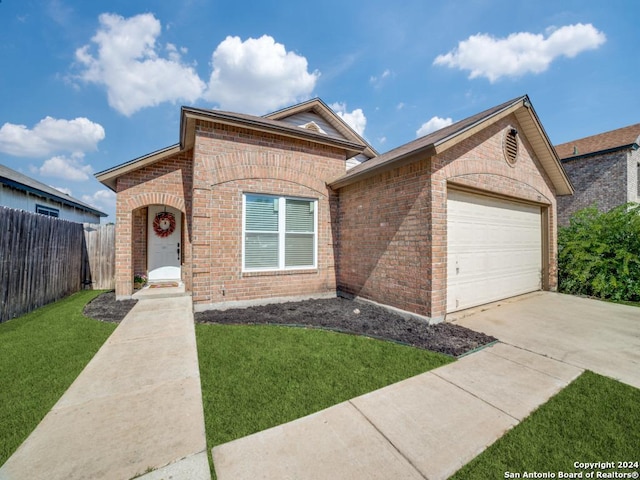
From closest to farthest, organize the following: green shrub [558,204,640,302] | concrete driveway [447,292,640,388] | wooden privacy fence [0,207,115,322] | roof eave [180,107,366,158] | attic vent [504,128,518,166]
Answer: concrete driveway [447,292,640,388], wooden privacy fence [0,207,115,322], roof eave [180,107,366,158], attic vent [504,128,518,166], green shrub [558,204,640,302]

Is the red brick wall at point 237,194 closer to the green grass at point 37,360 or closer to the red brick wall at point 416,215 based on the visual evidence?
the red brick wall at point 416,215

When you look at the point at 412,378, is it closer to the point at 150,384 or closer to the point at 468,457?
the point at 468,457

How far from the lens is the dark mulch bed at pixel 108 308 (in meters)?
5.85

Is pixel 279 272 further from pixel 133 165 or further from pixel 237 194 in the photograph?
pixel 133 165

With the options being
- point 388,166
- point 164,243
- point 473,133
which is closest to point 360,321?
point 388,166

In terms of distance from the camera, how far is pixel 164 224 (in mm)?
8984

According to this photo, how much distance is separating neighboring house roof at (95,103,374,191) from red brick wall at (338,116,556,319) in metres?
1.54

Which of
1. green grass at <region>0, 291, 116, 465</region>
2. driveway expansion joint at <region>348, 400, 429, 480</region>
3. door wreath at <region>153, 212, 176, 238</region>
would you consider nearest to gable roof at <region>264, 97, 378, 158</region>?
door wreath at <region>153, 212, 176, 238</region>

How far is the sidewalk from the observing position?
1968 millimetres

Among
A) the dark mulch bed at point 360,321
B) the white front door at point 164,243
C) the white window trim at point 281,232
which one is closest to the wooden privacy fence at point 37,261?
the white front door at point 164,243

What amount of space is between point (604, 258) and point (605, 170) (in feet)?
32.7

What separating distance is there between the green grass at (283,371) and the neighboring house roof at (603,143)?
1778 centimetres

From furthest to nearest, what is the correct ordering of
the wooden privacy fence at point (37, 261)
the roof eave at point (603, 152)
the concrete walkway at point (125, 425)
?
the roof eave at point (603, 152), the wooden privacy fence at point (37, 261), the concrete walkway at point (125, 425)

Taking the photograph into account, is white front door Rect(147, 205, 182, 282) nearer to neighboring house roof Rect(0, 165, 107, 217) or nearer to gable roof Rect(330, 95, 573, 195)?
gable roof Rect(330, 95, 573, 195)
